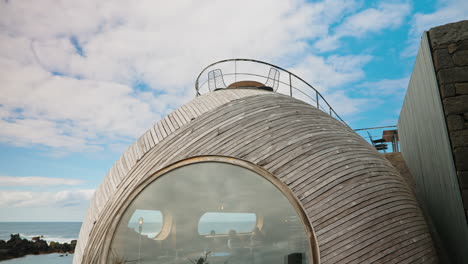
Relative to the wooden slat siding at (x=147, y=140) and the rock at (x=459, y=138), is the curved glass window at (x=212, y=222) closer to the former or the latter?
the wooden slat siding at (x=147, y=140)

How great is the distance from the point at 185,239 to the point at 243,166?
1339 millimetres

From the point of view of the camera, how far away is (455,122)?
14.6ft

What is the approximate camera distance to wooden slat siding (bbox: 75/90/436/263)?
4438 millimetres

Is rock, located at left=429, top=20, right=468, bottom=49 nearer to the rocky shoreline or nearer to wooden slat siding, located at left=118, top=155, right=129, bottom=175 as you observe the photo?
wooden slat siding, located at left=118, top=155, right=129, bottom=175

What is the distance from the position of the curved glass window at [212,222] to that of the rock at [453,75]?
2790 mm

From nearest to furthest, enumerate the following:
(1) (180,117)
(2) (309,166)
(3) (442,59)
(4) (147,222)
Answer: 1. (3) (442,59)
2. (2) (309,166)
3. (4) (147,222)
4. (1) (180,117)

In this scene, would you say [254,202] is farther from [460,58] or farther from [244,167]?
[460,58]

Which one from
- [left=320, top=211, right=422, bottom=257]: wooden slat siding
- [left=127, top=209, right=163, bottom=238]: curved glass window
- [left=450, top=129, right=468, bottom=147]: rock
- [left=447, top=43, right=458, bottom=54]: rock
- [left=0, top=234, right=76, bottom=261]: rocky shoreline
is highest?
[left=447, top=43, right=458, bottom=54]: rock

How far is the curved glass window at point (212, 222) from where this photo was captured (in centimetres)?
451

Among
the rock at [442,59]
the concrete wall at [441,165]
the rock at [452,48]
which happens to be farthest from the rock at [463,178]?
the rock at [452,48]

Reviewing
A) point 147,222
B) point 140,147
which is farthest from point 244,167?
point 140,147

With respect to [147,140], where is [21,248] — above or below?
below

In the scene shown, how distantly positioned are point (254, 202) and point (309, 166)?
971 millimetres

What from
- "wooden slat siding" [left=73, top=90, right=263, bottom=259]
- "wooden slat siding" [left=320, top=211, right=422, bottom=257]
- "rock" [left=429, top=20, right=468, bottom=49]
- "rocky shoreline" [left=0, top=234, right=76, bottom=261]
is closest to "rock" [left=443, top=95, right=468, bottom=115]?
"rock" [left=429, top=20, right=468, bottom=49]
